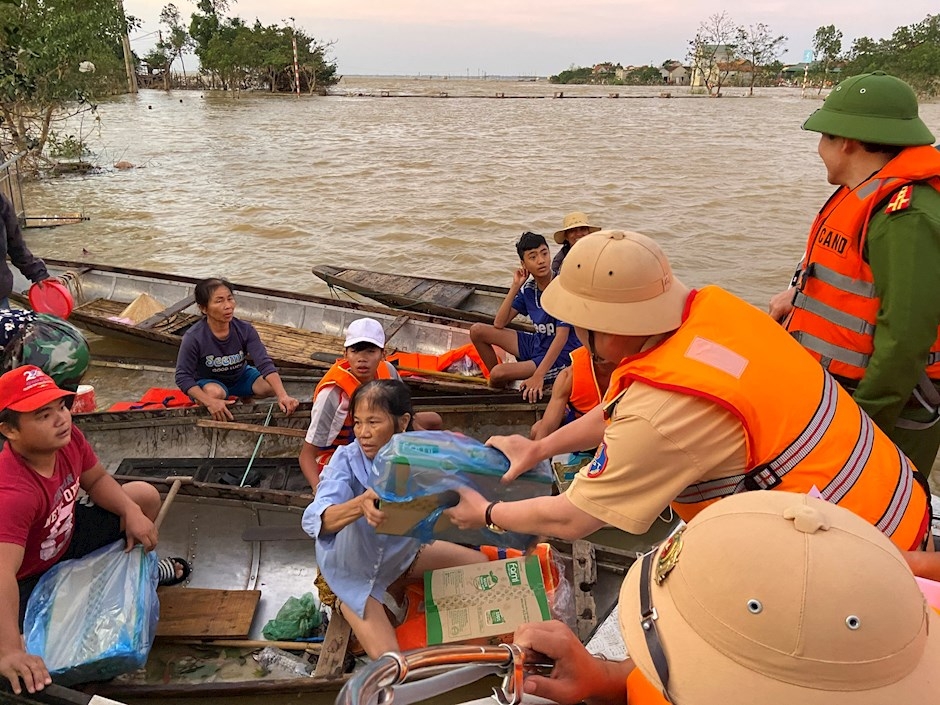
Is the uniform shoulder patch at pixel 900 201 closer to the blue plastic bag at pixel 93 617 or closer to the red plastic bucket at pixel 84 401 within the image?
the blue plastic bag at pixel 93 617

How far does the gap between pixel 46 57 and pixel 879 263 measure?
52.6ft

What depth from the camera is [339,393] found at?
3781 millimetres

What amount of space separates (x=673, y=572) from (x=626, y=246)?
916 millimetres

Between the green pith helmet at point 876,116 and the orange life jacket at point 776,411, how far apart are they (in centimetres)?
111

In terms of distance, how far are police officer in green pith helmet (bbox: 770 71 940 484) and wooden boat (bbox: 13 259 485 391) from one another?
3.16 meters

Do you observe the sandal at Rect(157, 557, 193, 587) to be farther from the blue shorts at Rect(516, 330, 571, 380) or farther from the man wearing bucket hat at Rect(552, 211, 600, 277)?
the man wearing bucket hat at Rect(552, 211, 600, 277)

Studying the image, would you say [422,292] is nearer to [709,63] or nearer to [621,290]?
[621,290]

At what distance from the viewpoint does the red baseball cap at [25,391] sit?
2447 millimetres

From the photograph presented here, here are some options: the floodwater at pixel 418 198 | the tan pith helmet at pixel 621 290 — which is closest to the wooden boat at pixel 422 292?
the floodwater at pixel 418 198

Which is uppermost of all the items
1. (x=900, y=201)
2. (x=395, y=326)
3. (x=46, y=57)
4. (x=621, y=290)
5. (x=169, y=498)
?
(x=46, y=57)

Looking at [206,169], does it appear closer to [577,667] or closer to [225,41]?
[577,667]

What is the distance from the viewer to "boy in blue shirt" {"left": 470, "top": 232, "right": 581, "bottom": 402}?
489cm

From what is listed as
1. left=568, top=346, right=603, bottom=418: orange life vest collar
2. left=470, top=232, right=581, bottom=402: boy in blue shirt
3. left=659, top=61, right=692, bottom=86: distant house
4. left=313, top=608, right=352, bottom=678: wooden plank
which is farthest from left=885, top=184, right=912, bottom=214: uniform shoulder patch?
left=659, top=61, right=692, bottom=86: distant house

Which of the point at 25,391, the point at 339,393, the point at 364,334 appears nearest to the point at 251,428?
the point at 339,393
